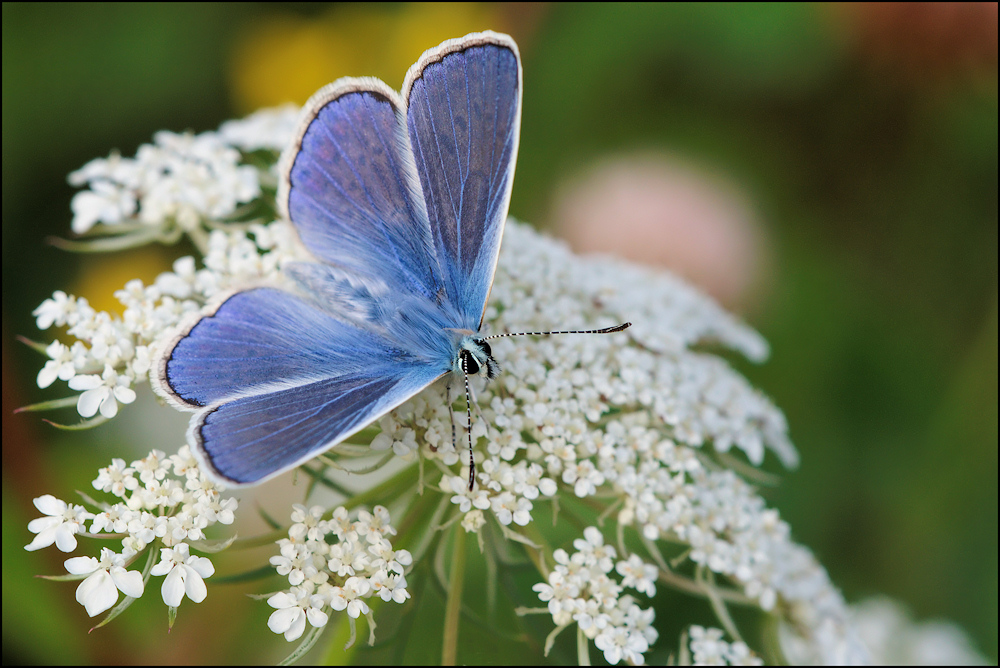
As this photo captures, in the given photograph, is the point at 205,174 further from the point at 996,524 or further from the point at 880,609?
the point at 996,524

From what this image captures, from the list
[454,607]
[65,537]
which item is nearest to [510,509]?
[454,607]

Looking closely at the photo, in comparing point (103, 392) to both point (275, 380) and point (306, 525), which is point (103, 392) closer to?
point (275, 380)

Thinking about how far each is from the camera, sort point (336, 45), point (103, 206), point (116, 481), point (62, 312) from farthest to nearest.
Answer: point (336, 45) → point (103, 206) → point (62, 312) → point (116, 481)

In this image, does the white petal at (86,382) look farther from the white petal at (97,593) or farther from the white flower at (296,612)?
the white flower at (296,612)

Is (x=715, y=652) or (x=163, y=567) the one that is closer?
(x=163, y=567)

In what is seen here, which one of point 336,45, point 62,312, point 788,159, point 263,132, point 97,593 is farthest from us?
point 336,45

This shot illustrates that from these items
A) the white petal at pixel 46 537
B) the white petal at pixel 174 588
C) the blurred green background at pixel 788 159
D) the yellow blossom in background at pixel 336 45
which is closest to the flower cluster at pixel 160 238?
the white petal at pixel 46 537

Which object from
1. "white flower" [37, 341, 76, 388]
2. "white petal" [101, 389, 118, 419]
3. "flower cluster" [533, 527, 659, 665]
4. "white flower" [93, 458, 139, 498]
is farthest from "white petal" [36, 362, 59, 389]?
"flower cluster" [533, 527, 659, 665]
